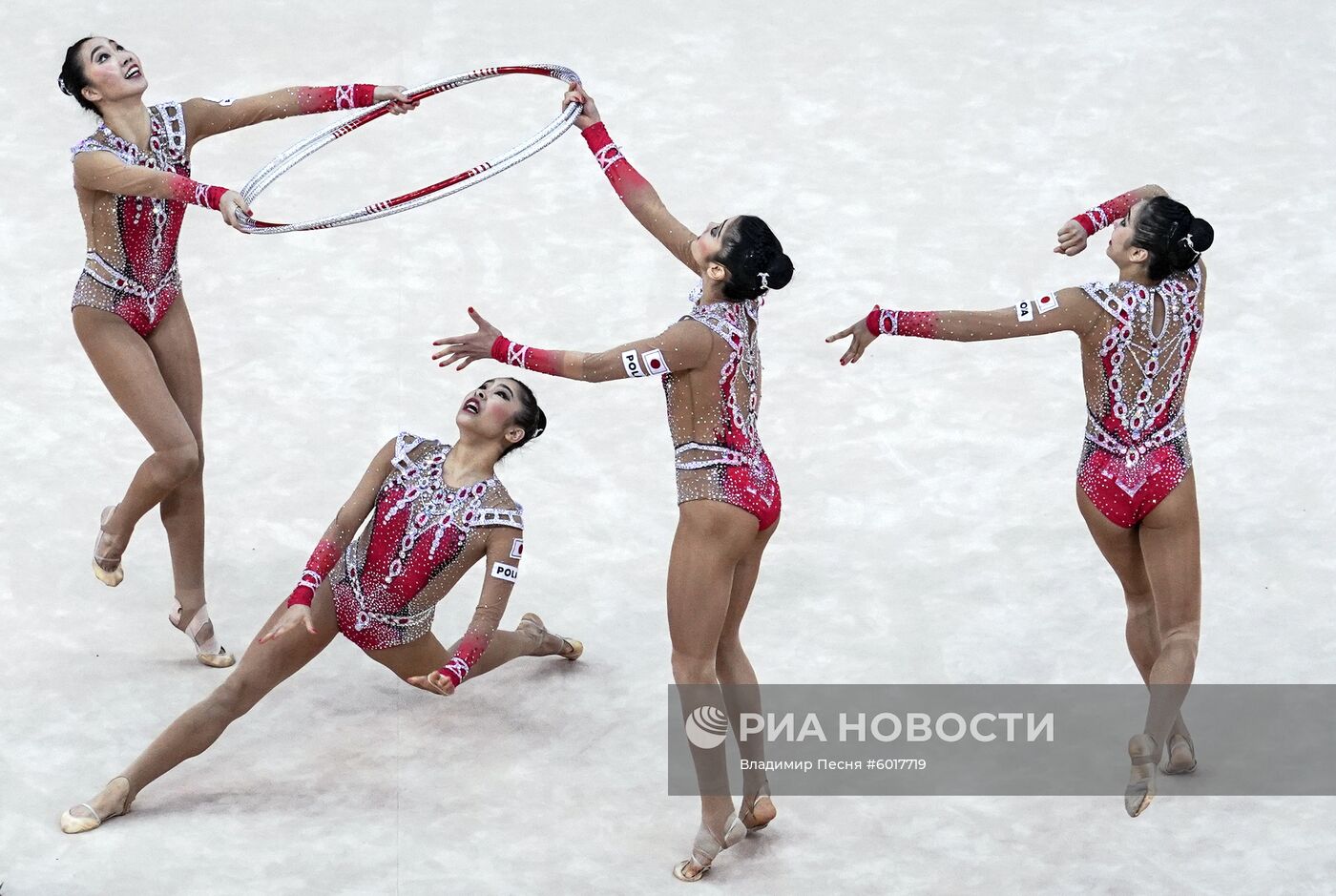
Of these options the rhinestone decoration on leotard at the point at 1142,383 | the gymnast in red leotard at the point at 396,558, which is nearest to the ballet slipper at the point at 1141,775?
the rhinestone decoration on leotard at the point at 1142,383

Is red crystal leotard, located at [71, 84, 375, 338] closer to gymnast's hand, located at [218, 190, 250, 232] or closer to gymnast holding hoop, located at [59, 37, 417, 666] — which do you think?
gymnast holding hoop, located at [59, 37, 417, 666]

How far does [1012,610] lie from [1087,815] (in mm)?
1200

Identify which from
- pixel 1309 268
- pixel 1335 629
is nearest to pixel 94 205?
pixel 1335 629

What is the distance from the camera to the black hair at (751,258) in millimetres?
5887

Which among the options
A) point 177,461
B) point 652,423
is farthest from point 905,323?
point 652,423

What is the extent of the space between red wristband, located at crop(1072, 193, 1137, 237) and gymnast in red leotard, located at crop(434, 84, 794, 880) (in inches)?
43.8

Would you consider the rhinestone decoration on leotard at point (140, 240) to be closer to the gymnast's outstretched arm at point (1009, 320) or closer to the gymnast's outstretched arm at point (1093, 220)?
the gymnast's outstretched arm at point (1009, 320)

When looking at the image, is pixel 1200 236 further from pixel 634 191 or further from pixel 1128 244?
pixel 634 191

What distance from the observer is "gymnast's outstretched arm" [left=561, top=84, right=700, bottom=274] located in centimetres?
626

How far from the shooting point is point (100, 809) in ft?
20.7

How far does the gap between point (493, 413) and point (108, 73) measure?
5.83 feet

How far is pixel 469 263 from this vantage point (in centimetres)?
952

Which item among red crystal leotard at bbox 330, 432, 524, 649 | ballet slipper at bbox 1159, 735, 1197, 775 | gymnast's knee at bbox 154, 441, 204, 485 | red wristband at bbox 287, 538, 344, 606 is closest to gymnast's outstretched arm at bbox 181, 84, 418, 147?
gymnast's knee at bbox 154, 441, 204, 485

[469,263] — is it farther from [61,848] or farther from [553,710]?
[61,848]
